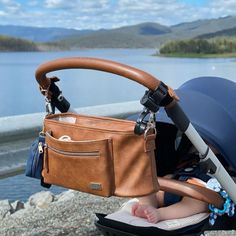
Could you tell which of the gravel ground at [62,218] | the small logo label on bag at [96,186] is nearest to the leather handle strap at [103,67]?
the small logo label on bag at [96,186]

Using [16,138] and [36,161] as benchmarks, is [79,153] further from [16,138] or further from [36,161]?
[16,138]

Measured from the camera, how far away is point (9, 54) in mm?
6672

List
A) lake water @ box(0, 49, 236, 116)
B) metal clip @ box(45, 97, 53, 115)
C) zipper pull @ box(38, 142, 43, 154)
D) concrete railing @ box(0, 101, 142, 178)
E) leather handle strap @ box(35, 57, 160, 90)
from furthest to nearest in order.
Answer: lake water @ box(0, 49, 236, 116)
concrete railing @ box(0, 101, 142, 178)
metal clip @ box(45, 97, 53, 115)
zipper pull @ box(38, 142, 43, 154)
leather handle strap @ box(35, 57, 160, 90)

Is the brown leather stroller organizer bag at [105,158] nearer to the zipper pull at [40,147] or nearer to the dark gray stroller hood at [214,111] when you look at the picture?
the zipper pull at [40,147]

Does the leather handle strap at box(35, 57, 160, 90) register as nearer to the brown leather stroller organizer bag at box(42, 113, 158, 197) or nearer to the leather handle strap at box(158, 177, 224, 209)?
the brown leather stroller organizer bag at box(42, 113, 158, 197)

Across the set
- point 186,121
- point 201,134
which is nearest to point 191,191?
point 201,134

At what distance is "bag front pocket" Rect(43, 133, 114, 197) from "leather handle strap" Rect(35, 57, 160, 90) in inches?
11.6

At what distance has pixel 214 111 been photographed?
11.6 ft

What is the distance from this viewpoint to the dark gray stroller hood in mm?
3418

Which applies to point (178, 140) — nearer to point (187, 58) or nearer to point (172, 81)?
point (172, 81)

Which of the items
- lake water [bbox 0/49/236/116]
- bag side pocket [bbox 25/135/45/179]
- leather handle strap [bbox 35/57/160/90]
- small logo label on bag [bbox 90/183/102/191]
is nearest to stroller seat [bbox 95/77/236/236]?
small logo label on bag [bbox 90/183/102/191]

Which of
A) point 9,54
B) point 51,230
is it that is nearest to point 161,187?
point 51,230

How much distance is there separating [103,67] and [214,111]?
0.79 meters

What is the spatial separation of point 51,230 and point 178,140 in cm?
142
